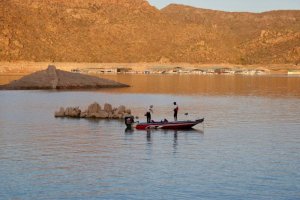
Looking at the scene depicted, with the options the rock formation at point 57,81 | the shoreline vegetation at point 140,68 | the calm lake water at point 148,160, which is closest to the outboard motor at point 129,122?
the calm lake water at point 148,160

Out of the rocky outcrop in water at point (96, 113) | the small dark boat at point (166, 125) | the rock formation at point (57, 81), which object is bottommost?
the small dark boat at point (166, 125)

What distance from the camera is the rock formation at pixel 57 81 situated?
287ft

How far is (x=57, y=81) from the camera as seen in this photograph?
89250 mm

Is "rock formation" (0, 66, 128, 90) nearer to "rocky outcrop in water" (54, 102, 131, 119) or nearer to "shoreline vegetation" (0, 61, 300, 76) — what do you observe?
"rocky outcrop in water" (54, 102, 131, 119)

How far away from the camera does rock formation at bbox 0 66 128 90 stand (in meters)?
87.4

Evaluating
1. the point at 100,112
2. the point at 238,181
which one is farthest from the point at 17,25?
the point at 238,181

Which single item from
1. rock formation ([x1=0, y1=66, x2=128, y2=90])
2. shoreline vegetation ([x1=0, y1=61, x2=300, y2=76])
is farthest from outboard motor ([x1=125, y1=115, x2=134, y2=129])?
shoreline vegetation ([x1=0, y1=61, x2=300, y2=76])

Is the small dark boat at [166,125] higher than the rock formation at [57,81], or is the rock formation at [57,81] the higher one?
the rock formation at [57,81]

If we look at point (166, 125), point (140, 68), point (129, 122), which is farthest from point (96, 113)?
point (140, 68)

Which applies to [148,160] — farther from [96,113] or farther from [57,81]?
[57,81]

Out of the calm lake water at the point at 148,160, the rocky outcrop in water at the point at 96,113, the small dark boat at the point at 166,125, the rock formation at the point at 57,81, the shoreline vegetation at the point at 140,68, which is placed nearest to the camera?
the calm lake water at the point at 148,160

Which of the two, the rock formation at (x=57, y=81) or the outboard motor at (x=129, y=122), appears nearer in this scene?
the outboard motor at (x=129, y=122)

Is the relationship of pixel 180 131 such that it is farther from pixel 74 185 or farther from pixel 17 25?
pixel 17 25

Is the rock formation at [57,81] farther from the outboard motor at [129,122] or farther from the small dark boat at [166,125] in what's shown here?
the small dark boat at [166,125]
